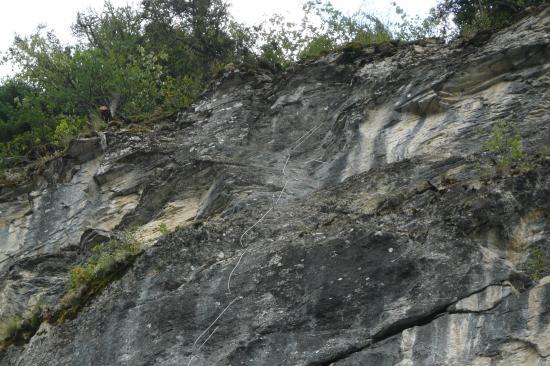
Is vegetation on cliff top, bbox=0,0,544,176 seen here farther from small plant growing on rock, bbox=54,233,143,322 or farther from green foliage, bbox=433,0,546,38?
small plant growing on rock, bbox=54,233,143,322

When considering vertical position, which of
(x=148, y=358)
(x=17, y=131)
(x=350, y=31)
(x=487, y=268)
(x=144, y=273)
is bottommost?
(x=487, y=268)

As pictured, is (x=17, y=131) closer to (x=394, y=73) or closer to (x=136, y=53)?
(x=136, y=53)

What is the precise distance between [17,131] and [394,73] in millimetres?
12022

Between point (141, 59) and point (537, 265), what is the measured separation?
48.9 feet

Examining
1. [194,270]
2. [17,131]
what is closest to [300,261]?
[194,270]

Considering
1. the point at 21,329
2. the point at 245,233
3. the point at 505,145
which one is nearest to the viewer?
the point at 505,145

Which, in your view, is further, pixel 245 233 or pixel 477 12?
pixel 477 12

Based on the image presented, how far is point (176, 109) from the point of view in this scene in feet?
58.2

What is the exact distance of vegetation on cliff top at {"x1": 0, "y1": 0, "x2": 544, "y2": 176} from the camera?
19.2 m

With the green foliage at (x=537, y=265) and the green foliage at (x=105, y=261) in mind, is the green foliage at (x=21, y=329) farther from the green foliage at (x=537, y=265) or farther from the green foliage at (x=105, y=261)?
the green foliage at (x=537, y=265)

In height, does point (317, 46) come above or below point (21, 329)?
above

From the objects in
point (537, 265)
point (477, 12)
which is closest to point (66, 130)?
point (477, 12)

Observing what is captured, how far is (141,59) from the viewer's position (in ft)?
74.5

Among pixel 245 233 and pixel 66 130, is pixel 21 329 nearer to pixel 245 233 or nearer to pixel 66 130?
pixel 245 233
